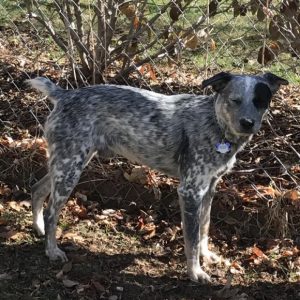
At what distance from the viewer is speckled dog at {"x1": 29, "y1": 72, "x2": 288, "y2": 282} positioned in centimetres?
420

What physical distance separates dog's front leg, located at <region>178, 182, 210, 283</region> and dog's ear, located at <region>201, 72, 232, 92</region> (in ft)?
2.31

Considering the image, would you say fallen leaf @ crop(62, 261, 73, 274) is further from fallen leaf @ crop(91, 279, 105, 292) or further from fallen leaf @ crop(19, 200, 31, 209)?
fallen leaf @ crop(19, 200, 31, 209)

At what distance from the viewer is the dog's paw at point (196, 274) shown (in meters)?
4.28

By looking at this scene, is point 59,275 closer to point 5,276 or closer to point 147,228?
point 5,276

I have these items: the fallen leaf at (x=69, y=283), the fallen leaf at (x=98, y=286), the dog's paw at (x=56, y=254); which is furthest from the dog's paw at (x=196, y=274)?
the dog's paw at (x=56, y=254)

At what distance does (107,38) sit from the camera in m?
5.86

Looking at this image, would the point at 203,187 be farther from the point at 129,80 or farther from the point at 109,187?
the point at 129,80

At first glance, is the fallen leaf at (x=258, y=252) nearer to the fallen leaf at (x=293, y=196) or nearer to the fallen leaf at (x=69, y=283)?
the fallen leaf at (x=293, y=196)

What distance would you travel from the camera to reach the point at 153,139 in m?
4.36

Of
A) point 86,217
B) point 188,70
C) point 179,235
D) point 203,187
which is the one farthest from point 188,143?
point 188,70

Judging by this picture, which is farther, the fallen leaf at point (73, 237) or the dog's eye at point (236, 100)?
the fallen leaf at point (73, 237)

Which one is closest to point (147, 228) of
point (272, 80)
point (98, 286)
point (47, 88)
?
point (98, 286)

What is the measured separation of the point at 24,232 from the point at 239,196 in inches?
68.4

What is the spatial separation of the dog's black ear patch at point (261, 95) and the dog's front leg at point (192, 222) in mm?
713
